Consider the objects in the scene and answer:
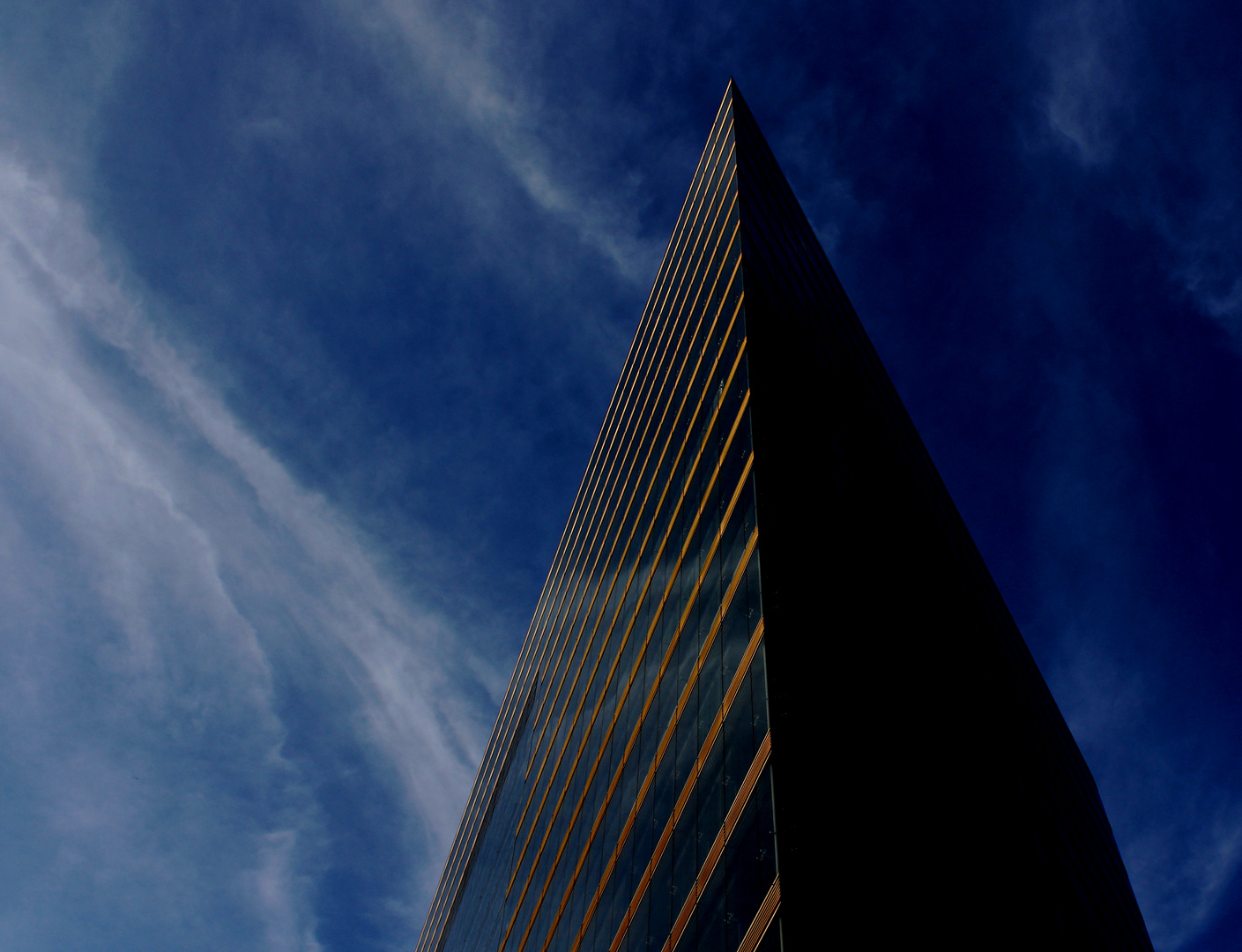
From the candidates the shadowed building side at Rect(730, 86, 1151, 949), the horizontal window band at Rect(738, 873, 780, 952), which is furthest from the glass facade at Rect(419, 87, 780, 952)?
the shadowed building side at Rect(730, 86, 1151, 949)

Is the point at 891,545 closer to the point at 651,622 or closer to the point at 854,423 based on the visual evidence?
the point at 854,423

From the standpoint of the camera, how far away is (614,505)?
41.2m

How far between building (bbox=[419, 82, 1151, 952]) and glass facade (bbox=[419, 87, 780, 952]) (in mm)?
124

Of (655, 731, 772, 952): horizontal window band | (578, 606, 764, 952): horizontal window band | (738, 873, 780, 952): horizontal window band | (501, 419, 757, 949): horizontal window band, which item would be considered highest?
(501, 419, 757, 949): horizontal window band

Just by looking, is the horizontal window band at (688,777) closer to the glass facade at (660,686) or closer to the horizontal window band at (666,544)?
the glass facade at (660,686)

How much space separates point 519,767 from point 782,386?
3048 centimetres

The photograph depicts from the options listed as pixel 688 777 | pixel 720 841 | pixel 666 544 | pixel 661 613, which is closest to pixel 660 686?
pixel 661 613

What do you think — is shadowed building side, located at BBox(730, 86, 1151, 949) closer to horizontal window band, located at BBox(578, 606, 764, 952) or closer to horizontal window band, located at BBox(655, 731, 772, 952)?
horizontal window band, located at BBox(655, 731, 772, 952)

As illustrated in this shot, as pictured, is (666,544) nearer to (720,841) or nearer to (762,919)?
(720,841)

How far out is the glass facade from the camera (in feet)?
55.1

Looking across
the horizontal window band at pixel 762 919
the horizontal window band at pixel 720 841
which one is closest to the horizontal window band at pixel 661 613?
the horizontal window band at pixel 720 841

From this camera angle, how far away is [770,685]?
16016 millimetres

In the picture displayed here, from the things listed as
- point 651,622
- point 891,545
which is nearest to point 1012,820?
point 891,545

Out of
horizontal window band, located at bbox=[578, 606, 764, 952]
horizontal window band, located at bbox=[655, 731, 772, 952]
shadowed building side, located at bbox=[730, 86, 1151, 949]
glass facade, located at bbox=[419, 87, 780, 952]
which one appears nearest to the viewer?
horizontal window band, located at bbox=[655, 731, 772, 952]
